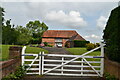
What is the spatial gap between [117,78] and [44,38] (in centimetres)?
4780

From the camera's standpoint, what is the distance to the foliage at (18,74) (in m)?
5.45

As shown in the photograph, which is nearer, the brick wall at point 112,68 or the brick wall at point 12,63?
the brick wall at point 12,63

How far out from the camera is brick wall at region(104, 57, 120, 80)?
17.3ft

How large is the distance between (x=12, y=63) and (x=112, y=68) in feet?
13.5

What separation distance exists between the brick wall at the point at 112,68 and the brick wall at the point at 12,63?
4.07 metres

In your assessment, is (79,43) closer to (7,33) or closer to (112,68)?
(7,33)

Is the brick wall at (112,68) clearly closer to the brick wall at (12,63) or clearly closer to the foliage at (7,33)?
the brick wall at (12,63)

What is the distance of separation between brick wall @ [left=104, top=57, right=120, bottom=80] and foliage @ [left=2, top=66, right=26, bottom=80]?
3.81 metres

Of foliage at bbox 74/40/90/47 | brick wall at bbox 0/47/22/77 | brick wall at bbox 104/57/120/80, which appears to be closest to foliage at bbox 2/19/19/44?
foliage at bbox 74/40/90/47

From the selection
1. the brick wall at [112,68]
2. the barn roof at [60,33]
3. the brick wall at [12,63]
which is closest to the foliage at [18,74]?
the brick wall at [12,63]

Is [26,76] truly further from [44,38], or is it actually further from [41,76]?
[44,38]

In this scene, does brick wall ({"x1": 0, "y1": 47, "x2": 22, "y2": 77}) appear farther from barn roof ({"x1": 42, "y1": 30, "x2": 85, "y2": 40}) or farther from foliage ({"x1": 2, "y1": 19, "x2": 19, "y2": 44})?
barn roof ({"x1": 42, "y1": 30, "x2": 85, "y2": 40})

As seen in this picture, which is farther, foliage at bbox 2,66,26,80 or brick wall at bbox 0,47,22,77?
foliage at bbox 2,66,26,80

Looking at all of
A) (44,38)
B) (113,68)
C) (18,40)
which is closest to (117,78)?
(113,68)
